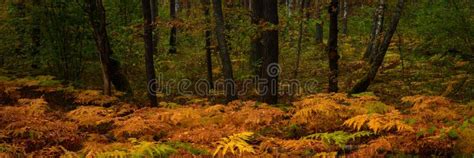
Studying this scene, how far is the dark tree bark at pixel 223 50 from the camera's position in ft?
34.9

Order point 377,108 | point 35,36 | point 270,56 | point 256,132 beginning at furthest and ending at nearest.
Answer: point 35,36 → point 270,56 → point 377,108 → point 256,132

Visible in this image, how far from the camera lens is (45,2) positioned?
13539 mm

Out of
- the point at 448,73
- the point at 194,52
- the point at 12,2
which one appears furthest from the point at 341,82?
the point at 12,2

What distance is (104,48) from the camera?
1102 centimetres

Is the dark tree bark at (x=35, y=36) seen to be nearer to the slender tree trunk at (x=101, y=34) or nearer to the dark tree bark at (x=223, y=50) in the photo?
the slender tree trunk at (x=101, y=34)

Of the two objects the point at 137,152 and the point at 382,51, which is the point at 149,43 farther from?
the point at 137,152

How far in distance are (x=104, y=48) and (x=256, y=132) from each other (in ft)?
19.8

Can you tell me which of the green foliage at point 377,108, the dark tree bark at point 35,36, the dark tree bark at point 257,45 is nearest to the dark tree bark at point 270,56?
the dark tree bark at point 257,45

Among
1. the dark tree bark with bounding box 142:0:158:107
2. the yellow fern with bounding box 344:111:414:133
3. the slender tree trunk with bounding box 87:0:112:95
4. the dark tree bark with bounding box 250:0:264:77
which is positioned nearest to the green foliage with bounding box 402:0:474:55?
the dark tree bark with bounding box 250:0:264:77

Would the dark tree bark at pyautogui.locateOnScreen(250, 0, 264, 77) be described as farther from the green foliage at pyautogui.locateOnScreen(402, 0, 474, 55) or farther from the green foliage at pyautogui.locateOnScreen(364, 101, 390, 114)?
the green foliage at pyautogui.locateOnScreen(364, 101, 390, 114)

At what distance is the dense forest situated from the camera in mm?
5383

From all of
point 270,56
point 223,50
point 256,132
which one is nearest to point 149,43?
point 223,50

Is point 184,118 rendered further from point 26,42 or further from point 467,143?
point 26,42

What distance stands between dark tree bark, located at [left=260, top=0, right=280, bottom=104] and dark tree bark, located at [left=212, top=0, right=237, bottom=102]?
86 cm
